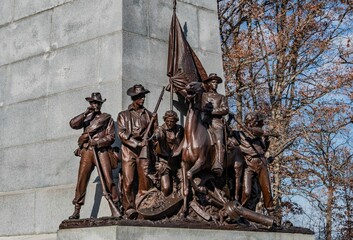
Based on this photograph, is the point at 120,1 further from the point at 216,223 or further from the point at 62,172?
the point at 216,223

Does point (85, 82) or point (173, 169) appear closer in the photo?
point (173, 169)

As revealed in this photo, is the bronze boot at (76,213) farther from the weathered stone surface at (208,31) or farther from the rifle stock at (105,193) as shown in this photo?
the weathered stone surface at (208,31)

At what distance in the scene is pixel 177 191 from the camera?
955 cm

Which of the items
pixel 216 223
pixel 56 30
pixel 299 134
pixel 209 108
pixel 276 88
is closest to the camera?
pixel 216 223

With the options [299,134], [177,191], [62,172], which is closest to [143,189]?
[177,191]

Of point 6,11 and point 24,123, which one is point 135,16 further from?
point 6,11

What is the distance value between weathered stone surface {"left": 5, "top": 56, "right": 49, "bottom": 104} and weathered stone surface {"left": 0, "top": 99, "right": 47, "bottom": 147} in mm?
158

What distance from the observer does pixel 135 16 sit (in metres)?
11.0

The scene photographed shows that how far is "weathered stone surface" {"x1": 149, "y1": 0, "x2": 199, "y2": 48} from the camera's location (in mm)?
11305

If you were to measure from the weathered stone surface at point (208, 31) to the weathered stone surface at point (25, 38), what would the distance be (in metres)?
2.82

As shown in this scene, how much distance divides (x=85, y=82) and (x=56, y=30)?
4.55 ft

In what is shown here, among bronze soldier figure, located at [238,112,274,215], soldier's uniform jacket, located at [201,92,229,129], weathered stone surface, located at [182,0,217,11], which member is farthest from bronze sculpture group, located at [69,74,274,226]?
weathered stone surface, located at [182,0,217,11]

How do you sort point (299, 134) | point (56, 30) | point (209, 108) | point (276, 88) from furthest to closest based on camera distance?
1. point (276, 88)
2. point (299, 134)
3. point (56, 30)
4. point (209, 108)

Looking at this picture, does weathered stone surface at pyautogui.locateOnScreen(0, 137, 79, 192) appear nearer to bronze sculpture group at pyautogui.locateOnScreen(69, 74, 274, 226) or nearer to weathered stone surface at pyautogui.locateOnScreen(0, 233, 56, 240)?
weathered stone surface at pyautogui.locateOnScreen(0, 233, 56, 240)
